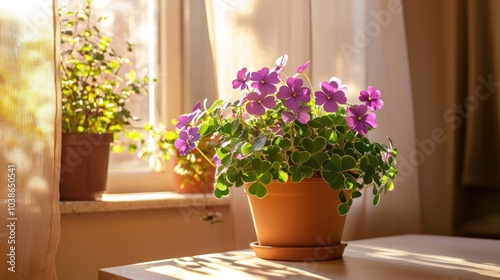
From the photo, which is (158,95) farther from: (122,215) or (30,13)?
(30,13)

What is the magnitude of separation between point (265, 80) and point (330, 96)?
0.12 meters

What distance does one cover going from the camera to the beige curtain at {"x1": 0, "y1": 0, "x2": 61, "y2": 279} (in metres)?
1.54

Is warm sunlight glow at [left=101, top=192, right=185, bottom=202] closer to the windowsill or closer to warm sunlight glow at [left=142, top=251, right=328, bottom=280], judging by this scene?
the windowsill

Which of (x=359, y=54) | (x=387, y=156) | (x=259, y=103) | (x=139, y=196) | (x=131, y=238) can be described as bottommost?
(x=131, y=238)

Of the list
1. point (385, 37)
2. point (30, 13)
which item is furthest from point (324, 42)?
point (30, 13)

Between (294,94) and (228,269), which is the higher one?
(294,94)

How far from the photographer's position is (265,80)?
135cm

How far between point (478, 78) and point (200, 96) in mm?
887

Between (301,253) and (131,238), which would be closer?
(301,253)

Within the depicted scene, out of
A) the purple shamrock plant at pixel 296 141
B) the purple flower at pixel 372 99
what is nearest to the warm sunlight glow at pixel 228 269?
the purple shamrock plant at pixel 296 141

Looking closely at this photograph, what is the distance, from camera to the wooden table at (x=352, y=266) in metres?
1.24

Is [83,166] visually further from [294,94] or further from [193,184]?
[294,94]

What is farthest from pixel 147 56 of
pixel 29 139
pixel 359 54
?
pixel 29 139

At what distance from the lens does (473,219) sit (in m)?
2.03
